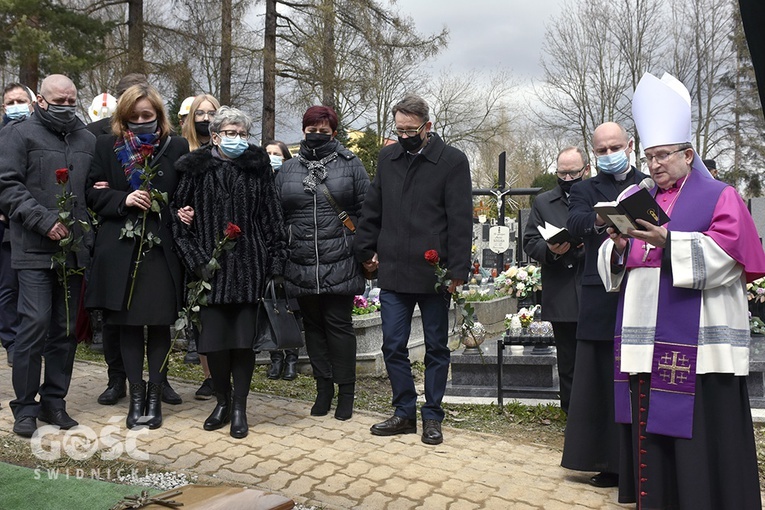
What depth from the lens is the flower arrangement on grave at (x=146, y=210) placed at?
199 inches

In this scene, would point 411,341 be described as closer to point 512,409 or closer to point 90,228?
point 512,409

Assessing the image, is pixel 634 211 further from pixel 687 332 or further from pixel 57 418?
pixel 57 418

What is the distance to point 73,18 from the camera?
15906 millimetres

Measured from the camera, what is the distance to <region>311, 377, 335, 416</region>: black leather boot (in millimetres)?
5707

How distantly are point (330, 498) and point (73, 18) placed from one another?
48.0ft

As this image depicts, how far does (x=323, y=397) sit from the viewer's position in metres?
5.73

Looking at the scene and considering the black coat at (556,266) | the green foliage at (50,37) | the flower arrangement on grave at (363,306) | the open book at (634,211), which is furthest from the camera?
the green foliage at (50,37)

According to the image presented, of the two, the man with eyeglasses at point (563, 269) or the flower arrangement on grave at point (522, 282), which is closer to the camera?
the man with eyeglasses at point (563, 269)

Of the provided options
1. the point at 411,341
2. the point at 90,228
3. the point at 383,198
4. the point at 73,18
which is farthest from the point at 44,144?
the point at 73,18

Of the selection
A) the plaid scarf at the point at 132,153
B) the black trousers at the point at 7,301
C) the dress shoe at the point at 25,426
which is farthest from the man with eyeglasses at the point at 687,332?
the black trousers at the point at 7,301

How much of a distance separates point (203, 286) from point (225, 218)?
47 cm

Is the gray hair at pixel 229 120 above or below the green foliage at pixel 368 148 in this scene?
below

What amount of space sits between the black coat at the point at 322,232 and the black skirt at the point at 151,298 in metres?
0.84

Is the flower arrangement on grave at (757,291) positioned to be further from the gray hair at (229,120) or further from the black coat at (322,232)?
the gray hair at (229,120)
